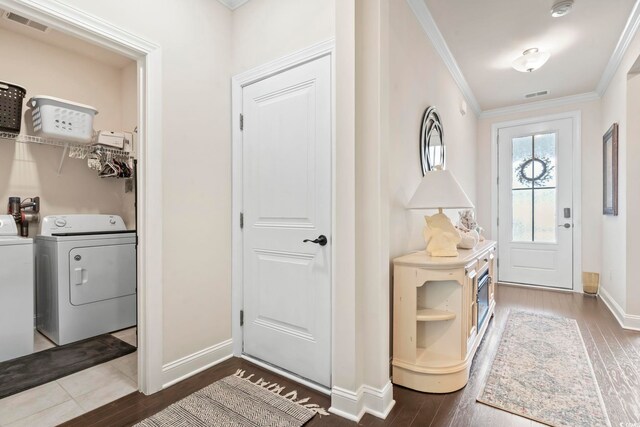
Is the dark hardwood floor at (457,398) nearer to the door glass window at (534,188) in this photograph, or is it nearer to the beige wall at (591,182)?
the beige wall at (591,182)

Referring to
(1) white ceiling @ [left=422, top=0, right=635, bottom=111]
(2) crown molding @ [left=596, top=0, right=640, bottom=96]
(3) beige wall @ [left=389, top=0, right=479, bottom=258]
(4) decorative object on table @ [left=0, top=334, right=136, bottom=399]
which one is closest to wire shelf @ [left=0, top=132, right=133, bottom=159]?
(4) decorative object on table @ [left=0, top=334, right=136, bottom=399]

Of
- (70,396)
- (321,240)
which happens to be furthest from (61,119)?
(321,240)

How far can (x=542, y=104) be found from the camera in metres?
4.57

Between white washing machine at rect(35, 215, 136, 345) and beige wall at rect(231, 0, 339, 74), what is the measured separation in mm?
1959

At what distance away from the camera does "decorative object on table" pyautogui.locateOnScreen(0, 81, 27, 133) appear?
97.7 inches

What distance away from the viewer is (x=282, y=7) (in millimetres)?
2139

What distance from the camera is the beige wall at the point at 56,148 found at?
2.83 m

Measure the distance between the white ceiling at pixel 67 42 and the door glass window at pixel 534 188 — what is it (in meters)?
5.27

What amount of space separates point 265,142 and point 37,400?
205 cm

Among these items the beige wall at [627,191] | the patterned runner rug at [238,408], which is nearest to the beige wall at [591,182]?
the beige wall at [627,191]

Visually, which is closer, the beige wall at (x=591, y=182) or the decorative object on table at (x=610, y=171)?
the decorative object on table at (x=610, y=171)

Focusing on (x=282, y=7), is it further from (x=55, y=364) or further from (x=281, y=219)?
(x=55, y=364)

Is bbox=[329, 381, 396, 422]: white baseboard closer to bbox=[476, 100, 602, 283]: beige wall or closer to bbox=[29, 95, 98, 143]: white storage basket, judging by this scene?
bbox=[29, 95, 98, 143]: white storage basket

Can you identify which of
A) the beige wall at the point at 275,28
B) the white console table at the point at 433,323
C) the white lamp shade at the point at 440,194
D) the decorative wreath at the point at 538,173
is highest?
the beige wall at the point at 275,28
